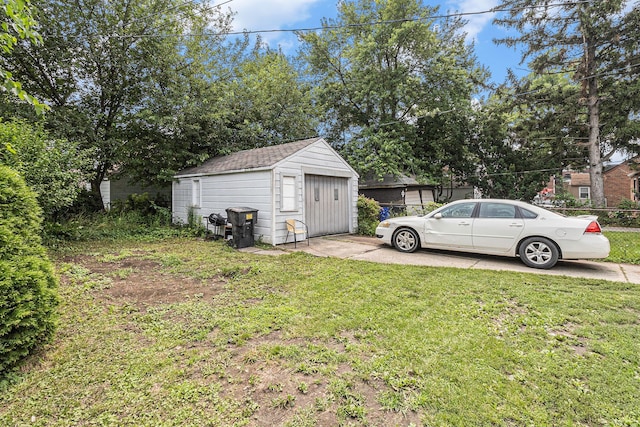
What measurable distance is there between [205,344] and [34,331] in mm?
1321

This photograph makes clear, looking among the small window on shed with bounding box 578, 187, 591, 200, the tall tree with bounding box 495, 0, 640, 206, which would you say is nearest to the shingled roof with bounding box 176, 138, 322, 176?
the tall tree with bounding box 495, 0, 640, 206

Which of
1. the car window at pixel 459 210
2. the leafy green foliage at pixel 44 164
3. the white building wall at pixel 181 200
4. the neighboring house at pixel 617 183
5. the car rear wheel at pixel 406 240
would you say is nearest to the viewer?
the leafy green foliage at pixel 44 164

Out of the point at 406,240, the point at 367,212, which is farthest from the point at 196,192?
the point at 406,240

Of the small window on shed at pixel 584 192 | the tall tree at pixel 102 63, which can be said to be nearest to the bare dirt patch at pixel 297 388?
the tall tree at pixel 102 63

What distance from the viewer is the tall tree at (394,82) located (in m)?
16.9

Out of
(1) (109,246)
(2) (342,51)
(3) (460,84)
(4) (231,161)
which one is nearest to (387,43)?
(2) (342,51)

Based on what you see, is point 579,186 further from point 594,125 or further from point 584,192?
point 594,125

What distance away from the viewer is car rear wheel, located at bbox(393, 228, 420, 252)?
279 inches

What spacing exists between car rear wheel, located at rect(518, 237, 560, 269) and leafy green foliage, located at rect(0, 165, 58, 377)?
7.04 meters

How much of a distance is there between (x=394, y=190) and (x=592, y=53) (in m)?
11.2

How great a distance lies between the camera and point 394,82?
693 inches

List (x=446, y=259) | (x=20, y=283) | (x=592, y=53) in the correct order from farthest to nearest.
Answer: (x=592, y=53) → (x=446, y=259) → (x=20, y=283)

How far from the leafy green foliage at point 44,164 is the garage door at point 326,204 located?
597 centimetres

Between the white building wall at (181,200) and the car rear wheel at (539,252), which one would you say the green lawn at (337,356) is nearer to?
the car rear wheel at (539,252)
